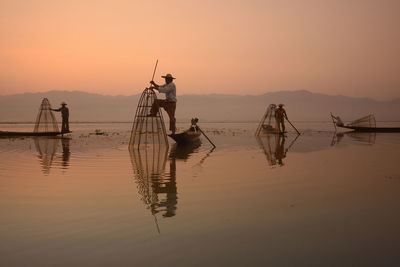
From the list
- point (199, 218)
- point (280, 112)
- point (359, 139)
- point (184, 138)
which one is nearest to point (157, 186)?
point (199, 218)

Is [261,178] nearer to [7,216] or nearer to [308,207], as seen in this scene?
[308,207]

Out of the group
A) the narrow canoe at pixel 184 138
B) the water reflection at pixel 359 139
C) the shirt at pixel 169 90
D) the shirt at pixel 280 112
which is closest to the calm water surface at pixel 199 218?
the shirt at pixel 169 90

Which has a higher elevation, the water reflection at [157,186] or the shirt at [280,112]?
the shirt at [280,112]

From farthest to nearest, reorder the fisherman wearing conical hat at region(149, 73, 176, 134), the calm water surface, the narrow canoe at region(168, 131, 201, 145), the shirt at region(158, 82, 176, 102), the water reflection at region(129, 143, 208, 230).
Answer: the narrow canoe at region(168, 131, 201, 145), the fisherman wearing conical hat at region(149, 73, 176, 134), the shirt at region(158, 82, 176, 102), the water reflection at region(129, 143, 208, 230), the calm water surface

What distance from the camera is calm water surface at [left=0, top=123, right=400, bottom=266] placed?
2670 mm

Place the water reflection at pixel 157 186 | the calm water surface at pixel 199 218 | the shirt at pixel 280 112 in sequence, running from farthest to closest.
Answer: the shirt at pixel 280 112
the water reflection at pixel 157 186
the calm water surface at pixel 199 218

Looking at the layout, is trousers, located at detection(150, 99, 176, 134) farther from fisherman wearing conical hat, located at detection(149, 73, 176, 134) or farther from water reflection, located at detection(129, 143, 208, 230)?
water reflection, located at detection(129, 143, 208, 230)

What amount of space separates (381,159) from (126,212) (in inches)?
313

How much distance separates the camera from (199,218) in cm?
365

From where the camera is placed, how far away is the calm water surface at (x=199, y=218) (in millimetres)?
2670

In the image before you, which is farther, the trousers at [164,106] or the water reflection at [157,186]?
the trousers at [164,106]

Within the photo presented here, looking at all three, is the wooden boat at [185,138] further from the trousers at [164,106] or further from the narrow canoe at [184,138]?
the trousers at [164,106]

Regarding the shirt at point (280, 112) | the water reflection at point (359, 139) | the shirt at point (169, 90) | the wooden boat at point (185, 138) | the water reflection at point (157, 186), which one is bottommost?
the water reflection at point (359, 139)

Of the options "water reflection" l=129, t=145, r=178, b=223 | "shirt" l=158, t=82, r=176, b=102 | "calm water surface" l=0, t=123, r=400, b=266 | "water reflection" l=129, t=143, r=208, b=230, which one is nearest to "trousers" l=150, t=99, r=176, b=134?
"shirt" l=158, t=82, r=176, b=102
